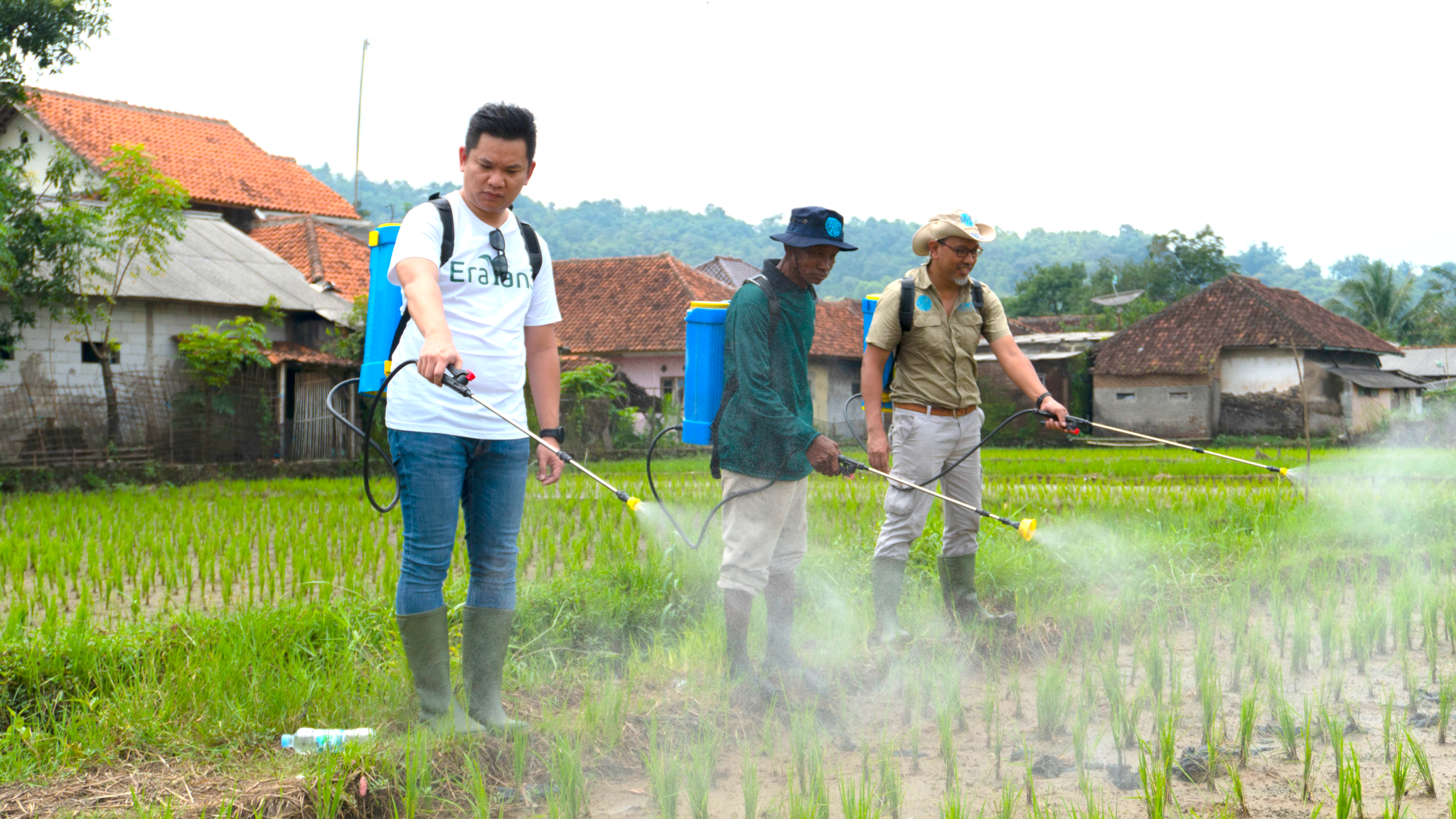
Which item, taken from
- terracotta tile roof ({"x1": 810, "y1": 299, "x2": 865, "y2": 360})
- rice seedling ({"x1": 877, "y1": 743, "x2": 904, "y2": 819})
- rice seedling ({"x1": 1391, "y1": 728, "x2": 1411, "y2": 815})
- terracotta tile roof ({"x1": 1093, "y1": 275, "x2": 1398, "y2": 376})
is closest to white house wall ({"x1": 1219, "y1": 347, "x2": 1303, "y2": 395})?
terracotta tile roof ({"x1": 1093, "y1": 275, "x2": 1398, "y2": 376})

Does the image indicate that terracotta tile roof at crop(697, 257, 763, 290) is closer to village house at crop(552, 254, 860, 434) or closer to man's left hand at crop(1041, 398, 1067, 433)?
village house at crop(552, 254, 860, 434)

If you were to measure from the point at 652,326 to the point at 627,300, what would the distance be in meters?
1.99

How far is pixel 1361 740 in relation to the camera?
3.00 meters

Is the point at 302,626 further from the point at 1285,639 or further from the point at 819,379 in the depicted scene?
the point at 819,379

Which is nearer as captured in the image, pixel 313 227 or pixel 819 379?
pixel 313 227

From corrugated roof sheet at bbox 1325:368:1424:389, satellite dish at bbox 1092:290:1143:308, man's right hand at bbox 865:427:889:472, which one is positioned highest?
Result: satellite dish at bbox 1092:290:1143:308

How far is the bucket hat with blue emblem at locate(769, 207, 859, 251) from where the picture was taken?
3.25 meters

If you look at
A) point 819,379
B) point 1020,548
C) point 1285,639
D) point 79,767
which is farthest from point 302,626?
point 819,379

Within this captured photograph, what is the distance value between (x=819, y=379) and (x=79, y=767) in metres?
24.2

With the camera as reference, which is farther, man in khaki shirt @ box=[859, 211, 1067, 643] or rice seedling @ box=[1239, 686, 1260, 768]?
man in khaki shirt @ box=[859, 211, 1067, 643]

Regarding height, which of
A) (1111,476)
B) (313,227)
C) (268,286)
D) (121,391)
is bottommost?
(1111,476)

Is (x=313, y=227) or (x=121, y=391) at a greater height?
(x=313, y=227)

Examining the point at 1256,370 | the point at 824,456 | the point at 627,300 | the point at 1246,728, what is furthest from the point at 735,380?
the point at 1256,370

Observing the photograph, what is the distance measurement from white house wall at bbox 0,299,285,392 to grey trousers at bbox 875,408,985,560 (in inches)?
504
